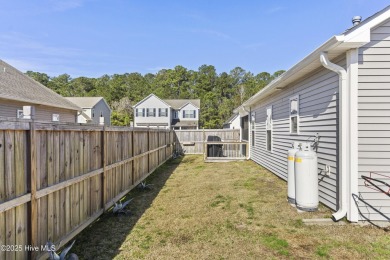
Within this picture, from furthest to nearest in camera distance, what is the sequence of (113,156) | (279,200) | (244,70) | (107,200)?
(244,70) < (279,200) < (113,156) < (107,200)

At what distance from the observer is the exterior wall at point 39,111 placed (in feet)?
33.1

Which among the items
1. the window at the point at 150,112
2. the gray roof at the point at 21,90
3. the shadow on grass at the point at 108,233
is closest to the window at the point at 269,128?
the shadow on grass at the point at 108,233

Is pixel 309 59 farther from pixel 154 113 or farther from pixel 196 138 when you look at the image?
pixel 154 113

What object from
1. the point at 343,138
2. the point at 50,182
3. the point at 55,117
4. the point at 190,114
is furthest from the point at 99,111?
the point at 343,138

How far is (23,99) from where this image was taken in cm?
1055

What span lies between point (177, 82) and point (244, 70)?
1580 centimetres

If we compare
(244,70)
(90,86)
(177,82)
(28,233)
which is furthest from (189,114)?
(90,86)

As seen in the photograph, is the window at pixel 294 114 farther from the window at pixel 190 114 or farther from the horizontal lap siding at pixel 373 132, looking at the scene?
the window at pixel 190 114

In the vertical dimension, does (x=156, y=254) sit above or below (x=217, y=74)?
below

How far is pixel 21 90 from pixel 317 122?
1242cm

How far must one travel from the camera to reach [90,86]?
60062 millimetres

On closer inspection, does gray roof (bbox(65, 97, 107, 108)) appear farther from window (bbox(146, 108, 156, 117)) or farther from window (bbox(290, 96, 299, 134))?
window (bbox(290, 96, 299, 134))

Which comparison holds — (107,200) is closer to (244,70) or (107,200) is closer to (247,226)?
(247,226)

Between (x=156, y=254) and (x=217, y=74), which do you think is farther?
(x=217, y=74)
